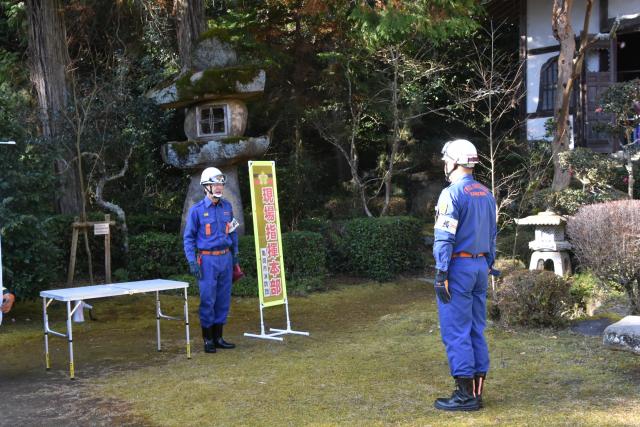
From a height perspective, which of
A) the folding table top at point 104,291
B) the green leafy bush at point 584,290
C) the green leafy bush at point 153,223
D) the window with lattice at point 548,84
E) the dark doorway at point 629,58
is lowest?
the green leafy bush at point 584,290

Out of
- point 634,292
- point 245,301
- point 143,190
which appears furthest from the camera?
point 143,190

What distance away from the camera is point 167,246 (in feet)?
38.4

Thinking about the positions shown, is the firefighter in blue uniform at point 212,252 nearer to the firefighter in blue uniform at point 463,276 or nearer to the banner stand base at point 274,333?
the banner stand base at point 274,333

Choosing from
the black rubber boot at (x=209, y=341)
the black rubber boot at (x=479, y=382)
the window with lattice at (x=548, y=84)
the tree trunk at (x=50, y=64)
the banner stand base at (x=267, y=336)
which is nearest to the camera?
the black rubber boot at (x=479, y=382)

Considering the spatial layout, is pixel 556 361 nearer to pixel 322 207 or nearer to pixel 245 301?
pixel 245 301

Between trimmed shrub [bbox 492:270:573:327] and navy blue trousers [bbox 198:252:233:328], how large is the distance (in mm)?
3037

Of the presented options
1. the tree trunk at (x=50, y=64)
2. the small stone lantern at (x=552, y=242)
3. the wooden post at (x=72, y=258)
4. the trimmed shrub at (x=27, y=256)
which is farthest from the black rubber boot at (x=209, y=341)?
the tree trunk at (x=50, y=64)

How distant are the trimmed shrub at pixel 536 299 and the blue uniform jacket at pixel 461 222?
8.28 ft

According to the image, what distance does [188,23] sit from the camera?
13.3 m

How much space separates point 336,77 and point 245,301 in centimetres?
569

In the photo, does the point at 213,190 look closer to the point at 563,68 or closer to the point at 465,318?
the point at 465,318

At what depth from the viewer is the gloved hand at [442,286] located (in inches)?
204

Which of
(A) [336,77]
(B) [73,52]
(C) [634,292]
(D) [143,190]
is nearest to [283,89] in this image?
(A) [336,77]

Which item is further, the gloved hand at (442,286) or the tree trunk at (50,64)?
the tree trunk at (50,64)
